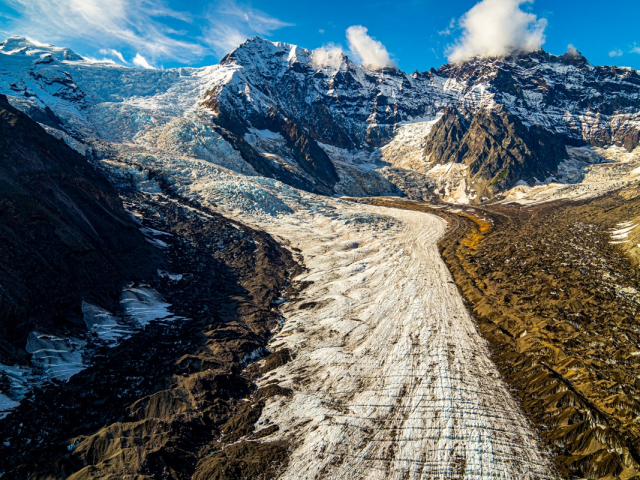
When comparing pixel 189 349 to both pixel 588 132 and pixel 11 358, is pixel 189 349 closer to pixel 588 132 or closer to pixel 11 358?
pixel 11 358

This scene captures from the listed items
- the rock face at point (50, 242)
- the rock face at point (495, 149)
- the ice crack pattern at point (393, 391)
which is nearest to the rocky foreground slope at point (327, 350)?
the ice crack pattern at point (393, 391)

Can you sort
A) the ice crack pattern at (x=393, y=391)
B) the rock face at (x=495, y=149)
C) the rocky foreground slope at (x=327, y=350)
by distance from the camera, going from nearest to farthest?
the rocky foreground slope at (x=327, y=350)
the ice crack pattern at (x=393, y=391)
the rock face at (x=495, y=149)

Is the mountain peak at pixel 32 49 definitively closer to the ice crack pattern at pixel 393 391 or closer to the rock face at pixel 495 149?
the ice crack pattern at pixel 393 391

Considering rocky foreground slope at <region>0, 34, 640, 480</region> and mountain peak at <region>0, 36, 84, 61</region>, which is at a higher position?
mountain peak at <region>0, 36, 84, 61</region>

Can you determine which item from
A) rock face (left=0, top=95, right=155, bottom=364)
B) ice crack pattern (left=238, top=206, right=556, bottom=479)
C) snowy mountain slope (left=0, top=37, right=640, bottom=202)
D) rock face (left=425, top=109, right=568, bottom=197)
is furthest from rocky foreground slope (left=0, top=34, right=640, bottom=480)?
rock face (left=425, top=109, right=568, bottom=197)

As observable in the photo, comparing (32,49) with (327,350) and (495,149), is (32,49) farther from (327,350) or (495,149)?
(495,149)

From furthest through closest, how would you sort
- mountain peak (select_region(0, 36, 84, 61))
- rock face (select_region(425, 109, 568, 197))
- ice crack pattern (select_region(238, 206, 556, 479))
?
1. rock face (select_region(425, 109, 568, 197))
2. mountain peak (select_region(0, 36, 84, 61))
3. ice crack pattern (select_region(238, 206, 556, 479))

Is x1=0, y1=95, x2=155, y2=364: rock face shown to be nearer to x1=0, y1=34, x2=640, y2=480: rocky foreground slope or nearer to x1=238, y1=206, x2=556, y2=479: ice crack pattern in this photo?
x1=0, y1=34, x2=640, y2=480: rocky foreground slope
